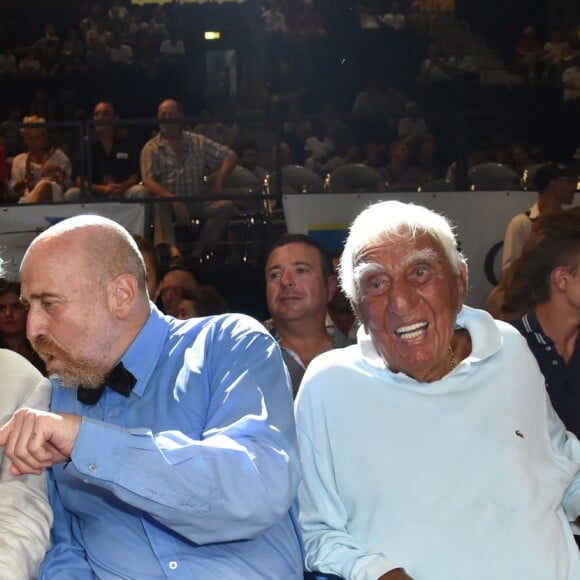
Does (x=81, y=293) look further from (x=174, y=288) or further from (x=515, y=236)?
(x=515, y=236)

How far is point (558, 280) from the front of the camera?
11.9 feet

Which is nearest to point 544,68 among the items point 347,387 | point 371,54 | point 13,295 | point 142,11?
point 371,54

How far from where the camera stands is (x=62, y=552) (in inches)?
91.9

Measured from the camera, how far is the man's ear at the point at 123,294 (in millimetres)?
2219

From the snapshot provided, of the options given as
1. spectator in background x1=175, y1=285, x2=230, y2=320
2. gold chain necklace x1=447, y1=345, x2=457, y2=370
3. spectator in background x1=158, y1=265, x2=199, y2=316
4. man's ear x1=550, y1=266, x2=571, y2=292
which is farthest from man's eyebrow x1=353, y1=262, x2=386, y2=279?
spectator in background x1=158, y1=265, x2=199, y2=316

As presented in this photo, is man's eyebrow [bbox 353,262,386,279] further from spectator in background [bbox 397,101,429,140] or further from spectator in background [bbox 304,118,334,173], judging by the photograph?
spectator in background [bbox 304,118,334,173]

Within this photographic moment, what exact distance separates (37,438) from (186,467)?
0.28 m

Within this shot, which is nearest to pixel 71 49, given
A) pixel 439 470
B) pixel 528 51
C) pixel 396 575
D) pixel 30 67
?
pixel 30 67

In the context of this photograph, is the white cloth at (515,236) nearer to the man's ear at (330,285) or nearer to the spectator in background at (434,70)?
the man's ear at (330,285)

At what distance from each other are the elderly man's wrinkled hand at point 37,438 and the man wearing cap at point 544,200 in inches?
190

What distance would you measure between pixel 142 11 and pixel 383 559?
12833mm

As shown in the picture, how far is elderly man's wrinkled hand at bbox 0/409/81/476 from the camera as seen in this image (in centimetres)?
183

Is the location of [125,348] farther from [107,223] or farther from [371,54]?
[371,54]

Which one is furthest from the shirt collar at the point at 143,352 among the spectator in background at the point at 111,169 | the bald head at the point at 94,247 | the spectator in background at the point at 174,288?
the spectator in background at the point at 111,169
